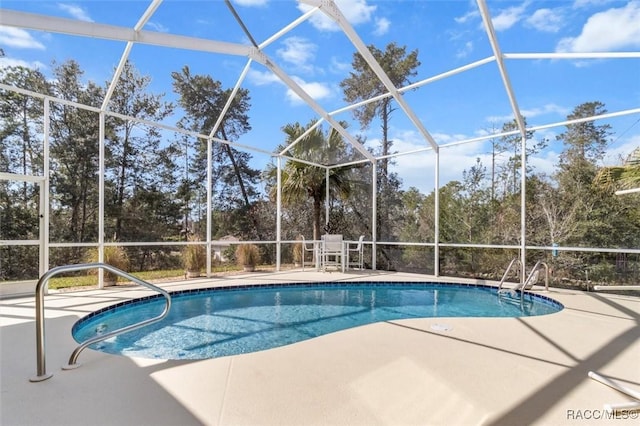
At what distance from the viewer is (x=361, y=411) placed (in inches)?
81.6

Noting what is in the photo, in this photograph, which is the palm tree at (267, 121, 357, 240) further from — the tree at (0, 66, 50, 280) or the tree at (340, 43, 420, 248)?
the tree at (0, 66, 50, 280)

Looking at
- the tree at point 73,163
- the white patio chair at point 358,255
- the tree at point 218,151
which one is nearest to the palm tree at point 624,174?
the white patio chair at point 358,255

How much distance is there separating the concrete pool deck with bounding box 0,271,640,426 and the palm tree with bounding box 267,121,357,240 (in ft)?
22.4

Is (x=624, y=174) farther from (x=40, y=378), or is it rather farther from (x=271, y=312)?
(x=40, y=378)

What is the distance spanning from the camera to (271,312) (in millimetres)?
5539

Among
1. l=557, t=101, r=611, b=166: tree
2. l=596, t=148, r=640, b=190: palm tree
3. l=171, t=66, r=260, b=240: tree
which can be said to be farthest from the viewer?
l=171, t=66, r=260, b=240: tree

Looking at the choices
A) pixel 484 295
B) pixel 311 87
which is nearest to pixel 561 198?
pixel 484 295

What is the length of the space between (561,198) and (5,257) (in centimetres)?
1130

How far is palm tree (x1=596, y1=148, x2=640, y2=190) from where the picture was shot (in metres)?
5.85

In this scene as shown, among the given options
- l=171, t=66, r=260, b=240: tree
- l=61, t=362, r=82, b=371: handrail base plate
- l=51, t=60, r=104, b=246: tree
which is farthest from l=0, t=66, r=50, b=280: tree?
l=61, t=362, r=82, b=371: handrail base plate

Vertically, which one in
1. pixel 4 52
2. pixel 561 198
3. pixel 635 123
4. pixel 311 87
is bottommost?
pixel 561 198

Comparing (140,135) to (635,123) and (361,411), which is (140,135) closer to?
(361,411)

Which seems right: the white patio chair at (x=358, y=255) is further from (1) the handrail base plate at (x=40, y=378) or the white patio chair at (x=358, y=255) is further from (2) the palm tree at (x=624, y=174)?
(1) the handrail base plate at (x=40, y=378)

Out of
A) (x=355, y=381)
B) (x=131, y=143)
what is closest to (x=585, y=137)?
(x=355, y=381)
